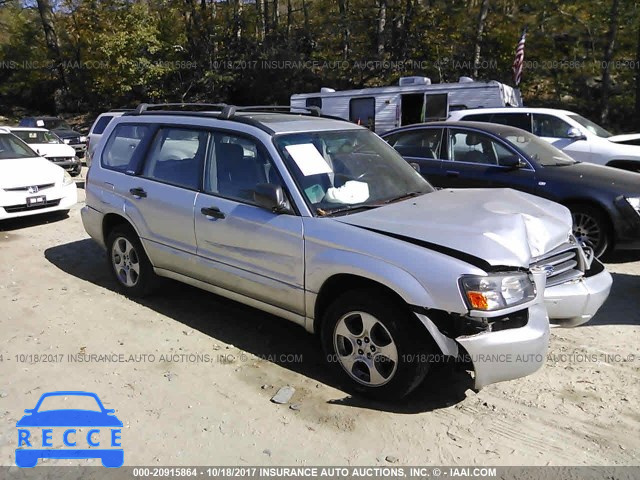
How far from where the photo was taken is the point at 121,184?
529 cm

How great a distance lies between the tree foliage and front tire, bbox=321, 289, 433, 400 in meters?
18.7

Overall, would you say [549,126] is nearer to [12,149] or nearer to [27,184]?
[27,184]

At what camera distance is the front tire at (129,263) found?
5215 mm

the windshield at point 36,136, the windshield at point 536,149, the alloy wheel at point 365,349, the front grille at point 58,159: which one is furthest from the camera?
the windshield at point 36,136

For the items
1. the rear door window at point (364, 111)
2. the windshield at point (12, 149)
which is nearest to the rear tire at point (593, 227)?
the rear door window at point (364, 111)

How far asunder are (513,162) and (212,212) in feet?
14.1

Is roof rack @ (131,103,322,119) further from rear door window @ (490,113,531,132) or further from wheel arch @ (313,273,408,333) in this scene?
rear door window @ (490,113,531,132)

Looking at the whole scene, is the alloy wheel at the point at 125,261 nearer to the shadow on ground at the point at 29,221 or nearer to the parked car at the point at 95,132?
the shadow on ground at the point at 29,221

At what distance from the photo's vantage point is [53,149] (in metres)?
14.2

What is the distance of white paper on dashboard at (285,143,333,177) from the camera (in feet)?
13.0

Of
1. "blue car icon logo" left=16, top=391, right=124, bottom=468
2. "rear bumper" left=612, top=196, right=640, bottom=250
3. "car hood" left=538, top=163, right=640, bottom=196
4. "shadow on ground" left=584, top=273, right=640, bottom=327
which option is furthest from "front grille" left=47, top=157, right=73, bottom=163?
"shadow on ground" left=584, top=273, right=640, bottom=327

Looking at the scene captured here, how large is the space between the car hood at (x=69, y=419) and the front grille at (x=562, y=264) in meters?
2.91

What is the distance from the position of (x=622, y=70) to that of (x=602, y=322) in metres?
18.5

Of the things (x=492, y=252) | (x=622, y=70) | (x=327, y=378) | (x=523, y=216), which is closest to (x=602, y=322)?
(x=523, y=216)
